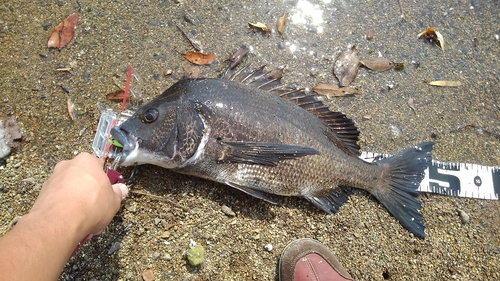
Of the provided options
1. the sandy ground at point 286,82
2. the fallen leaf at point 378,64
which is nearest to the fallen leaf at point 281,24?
the sandy ground at point 286,82

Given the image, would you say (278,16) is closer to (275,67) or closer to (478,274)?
(275,67)

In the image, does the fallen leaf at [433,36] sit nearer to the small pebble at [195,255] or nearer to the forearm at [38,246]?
the small pebble at [195,255]

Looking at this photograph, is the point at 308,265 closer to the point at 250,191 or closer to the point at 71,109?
the point at 250,191

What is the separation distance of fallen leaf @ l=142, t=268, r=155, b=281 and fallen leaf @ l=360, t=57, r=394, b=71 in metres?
3.34

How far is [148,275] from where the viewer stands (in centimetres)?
348

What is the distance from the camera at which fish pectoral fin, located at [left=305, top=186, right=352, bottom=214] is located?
3.80 m

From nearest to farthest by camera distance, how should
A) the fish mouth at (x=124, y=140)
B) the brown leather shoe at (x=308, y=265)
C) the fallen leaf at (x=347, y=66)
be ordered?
the fish mouth at (x=124, y=140), the brown leather shoe at (x=308, y=265), the fallen leaf at (x=347, y=66)

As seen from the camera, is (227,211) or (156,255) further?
(227,211)

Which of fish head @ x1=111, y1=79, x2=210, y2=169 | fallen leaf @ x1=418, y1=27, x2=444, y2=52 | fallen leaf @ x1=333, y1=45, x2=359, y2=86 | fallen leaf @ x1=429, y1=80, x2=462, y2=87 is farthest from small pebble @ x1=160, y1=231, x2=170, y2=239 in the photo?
fallen leaf @ x1=418, y1=27, x2=444, y2=52

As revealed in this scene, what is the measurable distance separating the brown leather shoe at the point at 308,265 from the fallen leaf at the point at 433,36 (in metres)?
3.07

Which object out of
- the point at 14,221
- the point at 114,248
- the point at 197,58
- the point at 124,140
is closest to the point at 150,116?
the point at 124,140

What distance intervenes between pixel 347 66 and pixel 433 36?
1310 millimetres

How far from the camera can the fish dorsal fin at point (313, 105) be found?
3.85 meters

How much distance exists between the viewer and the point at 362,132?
4.25 m
